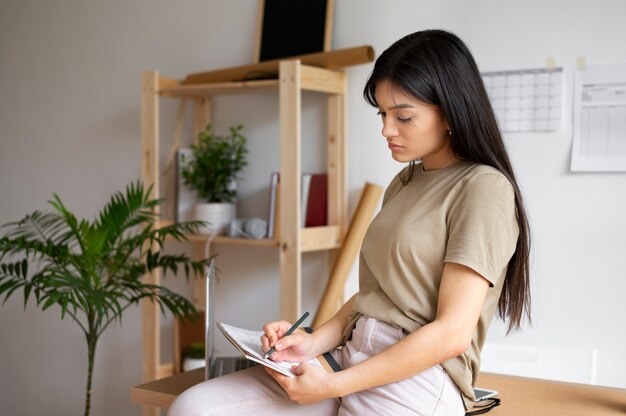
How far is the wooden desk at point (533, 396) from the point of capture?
5.91 feet

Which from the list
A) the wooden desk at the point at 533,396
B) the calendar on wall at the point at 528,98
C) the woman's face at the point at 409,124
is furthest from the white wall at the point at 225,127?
the woman's face at the point at 409,124

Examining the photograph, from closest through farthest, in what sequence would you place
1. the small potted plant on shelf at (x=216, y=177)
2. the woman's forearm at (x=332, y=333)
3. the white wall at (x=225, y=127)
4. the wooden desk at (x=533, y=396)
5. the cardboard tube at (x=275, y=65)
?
the woman's forearm at (x=332, y=333), the wooden desk at (x=533, y=396), the white wall at (x=225, y=127), the cardboard tube at (x=275, y=65), the small potted plant on shelf at (x=216, y=177)

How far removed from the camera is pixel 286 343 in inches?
60.6

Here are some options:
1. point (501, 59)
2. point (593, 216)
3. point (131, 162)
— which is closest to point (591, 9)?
point (501, 59)

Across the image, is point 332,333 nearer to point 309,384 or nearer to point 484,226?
point 309,384

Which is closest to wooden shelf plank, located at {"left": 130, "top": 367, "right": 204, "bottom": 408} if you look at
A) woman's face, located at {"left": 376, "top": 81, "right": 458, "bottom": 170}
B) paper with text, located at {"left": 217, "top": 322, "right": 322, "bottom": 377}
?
paper with text, located at {"left": 217, "top": 322, "right": 322, "bottom": 377}

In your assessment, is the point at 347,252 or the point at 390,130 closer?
the point at 390,130

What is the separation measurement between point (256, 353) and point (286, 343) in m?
0.11

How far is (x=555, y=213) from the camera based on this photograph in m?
2.44

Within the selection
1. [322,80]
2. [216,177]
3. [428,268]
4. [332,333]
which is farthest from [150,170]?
[428,268]

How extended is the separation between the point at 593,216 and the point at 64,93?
2548 mm

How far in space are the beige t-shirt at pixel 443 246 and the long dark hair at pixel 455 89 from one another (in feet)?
0.13

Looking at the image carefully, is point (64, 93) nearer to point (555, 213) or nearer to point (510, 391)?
point (555, 213)

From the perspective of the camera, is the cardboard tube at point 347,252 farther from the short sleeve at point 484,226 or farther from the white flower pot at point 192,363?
the short sleeve at point 484,226
